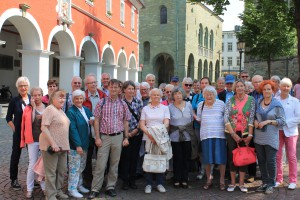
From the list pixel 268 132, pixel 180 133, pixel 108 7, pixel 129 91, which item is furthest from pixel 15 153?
pixel 108 7

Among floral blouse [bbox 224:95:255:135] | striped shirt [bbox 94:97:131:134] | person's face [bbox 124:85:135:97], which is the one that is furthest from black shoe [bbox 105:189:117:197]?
A: floral blouse [bbox 224:95:255:135]

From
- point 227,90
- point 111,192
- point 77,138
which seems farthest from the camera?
point 227,90

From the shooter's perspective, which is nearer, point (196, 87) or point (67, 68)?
point (196, 87)

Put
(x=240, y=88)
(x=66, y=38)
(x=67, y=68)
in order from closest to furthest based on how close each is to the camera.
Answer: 1. (x=240, y=88)
2. (x=66, y=38)
3. (x=67, y=68)

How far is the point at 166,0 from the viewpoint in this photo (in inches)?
1781

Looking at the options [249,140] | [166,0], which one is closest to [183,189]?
[249,140]

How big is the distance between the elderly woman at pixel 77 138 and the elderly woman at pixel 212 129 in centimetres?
195

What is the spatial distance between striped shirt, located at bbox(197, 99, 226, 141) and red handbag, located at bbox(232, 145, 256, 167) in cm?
34

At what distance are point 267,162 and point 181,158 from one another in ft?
4.76

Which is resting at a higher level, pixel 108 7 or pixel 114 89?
pixel 108 7

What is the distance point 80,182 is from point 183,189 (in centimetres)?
179

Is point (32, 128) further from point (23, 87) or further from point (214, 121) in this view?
point (214, 121)

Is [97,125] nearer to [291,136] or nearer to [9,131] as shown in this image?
[291,136]

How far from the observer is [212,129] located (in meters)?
6.12
